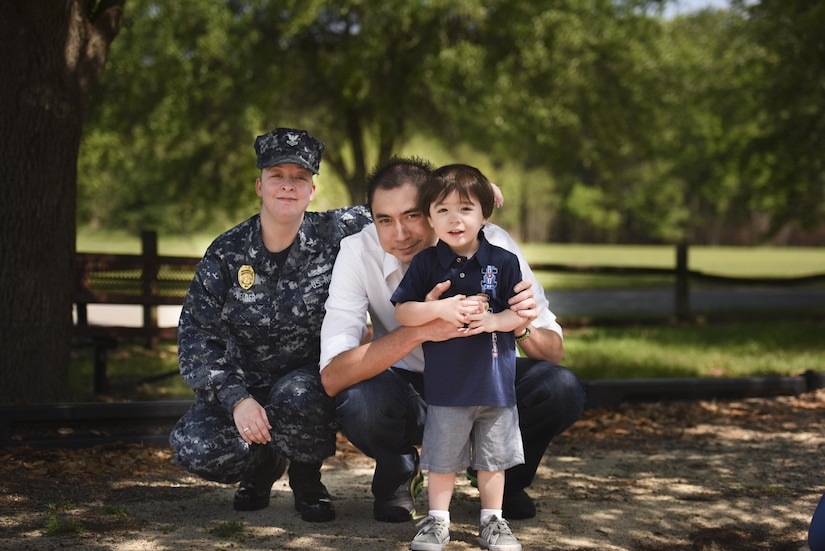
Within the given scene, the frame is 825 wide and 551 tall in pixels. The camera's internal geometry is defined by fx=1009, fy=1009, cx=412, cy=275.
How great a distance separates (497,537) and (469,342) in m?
0.74

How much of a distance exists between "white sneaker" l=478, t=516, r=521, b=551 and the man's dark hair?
4.39 feet

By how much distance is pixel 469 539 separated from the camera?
159 inches

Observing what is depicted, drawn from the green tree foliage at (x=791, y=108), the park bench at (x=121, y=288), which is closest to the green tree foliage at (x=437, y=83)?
the green tree foliage at (x=791, y=108)

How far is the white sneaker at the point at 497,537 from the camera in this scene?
3.76 metres

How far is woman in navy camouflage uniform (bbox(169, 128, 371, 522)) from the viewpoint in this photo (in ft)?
13.9

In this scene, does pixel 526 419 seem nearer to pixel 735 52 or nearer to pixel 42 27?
pixel 42 27

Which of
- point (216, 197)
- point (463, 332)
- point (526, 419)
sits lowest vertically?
point (526, 419)

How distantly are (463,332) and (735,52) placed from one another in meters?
A: 16.4

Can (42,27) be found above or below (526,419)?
above

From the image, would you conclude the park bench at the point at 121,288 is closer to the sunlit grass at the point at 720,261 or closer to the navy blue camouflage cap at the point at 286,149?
the navy blue camouflage cap at the point at 286,149

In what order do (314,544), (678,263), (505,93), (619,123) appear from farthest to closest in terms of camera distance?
(619,123), (505,93), (678,263), (314,544)

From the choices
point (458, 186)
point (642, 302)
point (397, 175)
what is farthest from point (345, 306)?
point (642, 302)

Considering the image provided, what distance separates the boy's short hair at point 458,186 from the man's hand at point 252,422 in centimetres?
103

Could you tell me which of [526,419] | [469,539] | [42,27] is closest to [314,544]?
[469,539]
